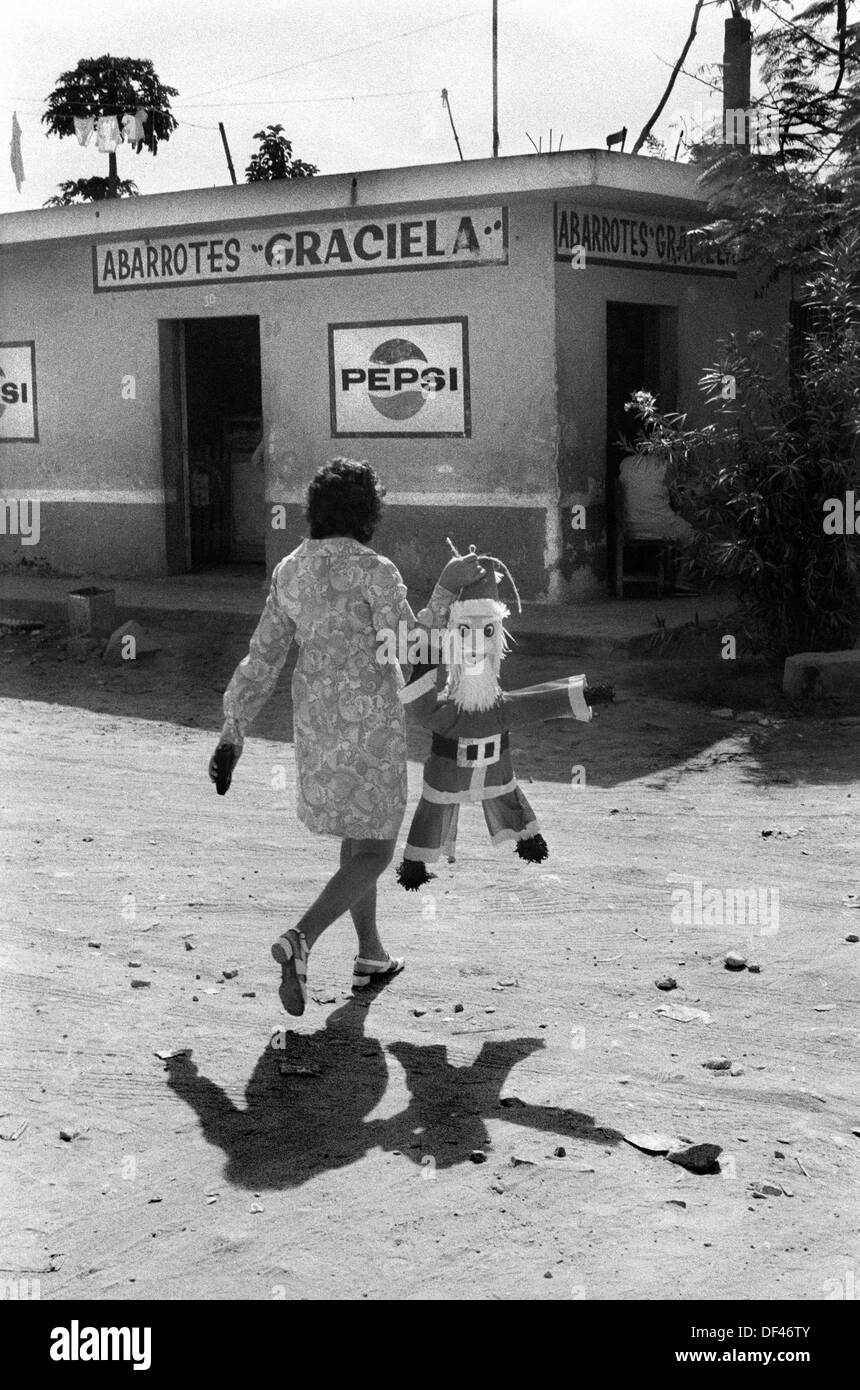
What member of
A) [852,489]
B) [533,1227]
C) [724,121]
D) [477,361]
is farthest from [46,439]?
[533,1227]

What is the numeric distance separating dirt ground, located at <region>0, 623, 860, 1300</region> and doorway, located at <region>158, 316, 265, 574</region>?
7210 millimetres

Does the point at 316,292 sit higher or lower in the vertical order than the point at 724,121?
lower

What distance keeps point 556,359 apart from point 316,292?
2.32 m

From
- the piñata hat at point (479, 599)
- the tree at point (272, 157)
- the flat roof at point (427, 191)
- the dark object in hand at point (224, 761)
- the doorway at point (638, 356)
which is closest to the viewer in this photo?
the dark object in hand at point (224, 761)

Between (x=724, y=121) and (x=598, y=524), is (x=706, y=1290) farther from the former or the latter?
(x=724, y=121)

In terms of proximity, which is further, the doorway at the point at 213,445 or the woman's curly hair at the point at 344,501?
the doorway at the point at 213,445

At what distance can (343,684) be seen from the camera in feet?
15.6

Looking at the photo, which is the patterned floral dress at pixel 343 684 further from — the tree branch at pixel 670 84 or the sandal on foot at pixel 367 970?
the tree branch at pixel 670 84

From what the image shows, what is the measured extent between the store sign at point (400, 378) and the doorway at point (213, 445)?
179 cm

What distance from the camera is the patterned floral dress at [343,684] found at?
474 centimetres

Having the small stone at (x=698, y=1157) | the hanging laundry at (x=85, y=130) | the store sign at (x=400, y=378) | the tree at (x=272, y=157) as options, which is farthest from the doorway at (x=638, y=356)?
the tree at (x=272, y=157)

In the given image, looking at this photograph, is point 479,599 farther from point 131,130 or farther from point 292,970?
point 131,130

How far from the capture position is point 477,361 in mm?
12336

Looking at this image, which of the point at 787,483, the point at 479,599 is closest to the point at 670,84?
the point at 787,483
